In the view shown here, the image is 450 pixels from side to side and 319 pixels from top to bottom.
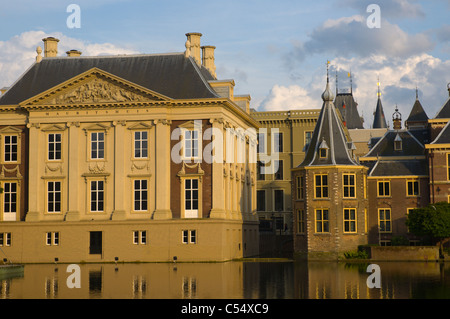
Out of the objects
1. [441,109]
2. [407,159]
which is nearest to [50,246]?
[407,159]

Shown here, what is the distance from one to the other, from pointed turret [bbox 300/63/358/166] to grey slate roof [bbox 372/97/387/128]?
87.0 meters

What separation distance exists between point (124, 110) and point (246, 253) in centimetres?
1894

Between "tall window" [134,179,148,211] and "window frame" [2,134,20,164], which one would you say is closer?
"tall window" [134,179,148,211]

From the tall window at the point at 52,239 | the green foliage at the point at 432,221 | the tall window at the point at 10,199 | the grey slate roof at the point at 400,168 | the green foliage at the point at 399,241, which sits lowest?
the green foliage at the point at 399,241

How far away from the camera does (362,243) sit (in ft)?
205

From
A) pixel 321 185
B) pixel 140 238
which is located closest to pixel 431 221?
pixel 321 185

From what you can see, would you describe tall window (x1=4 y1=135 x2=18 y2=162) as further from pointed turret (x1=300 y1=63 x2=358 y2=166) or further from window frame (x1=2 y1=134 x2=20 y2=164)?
pointed turret (x1=300 y1=63 x2=358 y2=166)

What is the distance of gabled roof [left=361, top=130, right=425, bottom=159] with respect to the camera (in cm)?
6962

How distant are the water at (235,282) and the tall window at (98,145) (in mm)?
10465

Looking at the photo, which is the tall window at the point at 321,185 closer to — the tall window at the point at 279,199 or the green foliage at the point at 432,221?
the green foliage at the point at 432,221

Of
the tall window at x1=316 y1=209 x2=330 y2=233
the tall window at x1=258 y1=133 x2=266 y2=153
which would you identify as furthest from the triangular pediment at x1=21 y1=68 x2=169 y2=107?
the tall window at x1=258 y1=133 x2=266 y2=153

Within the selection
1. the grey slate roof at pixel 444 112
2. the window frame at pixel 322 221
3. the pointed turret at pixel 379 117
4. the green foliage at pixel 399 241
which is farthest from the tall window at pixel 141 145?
the pointed turret at pixel 379 117

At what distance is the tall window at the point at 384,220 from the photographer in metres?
67.3
